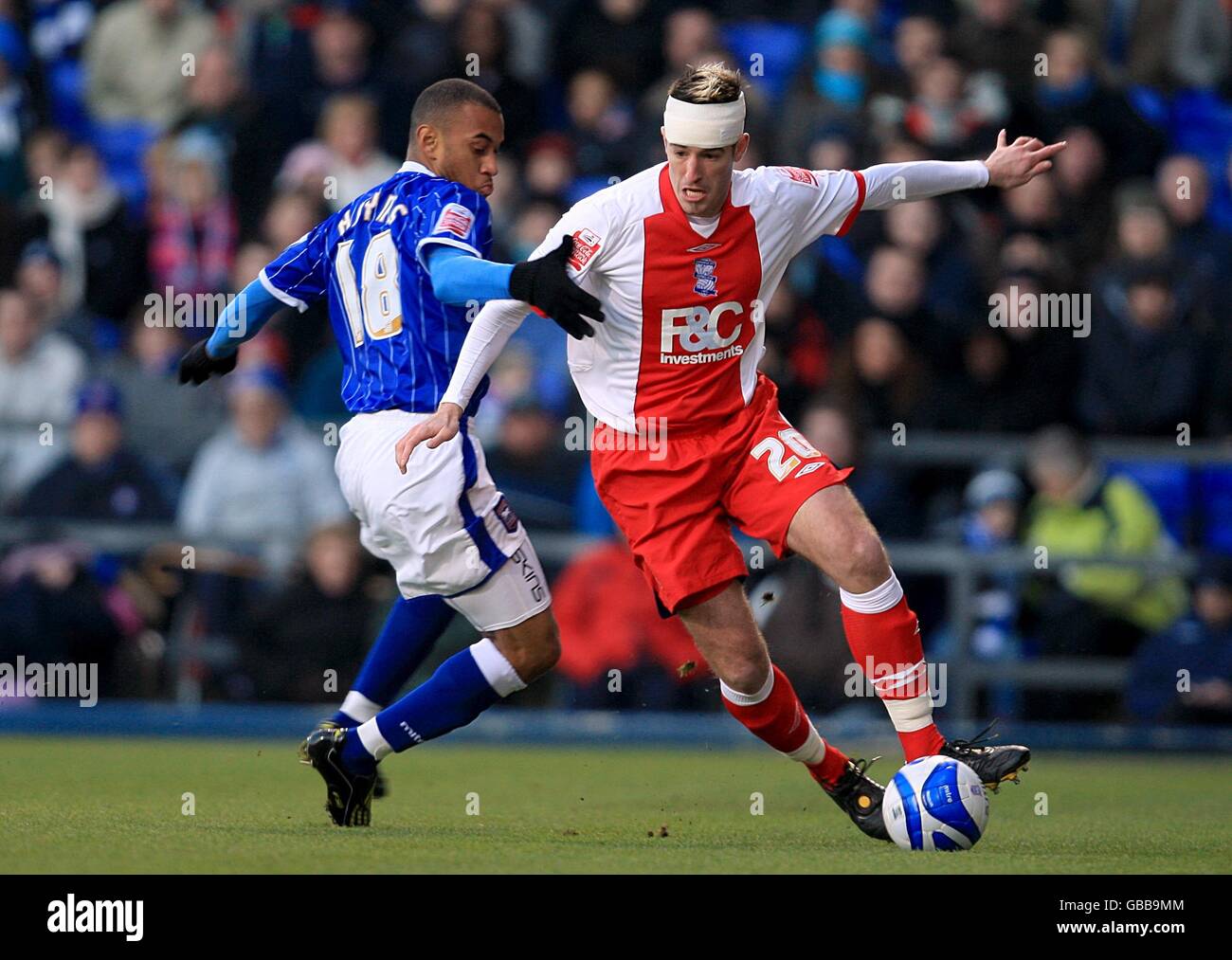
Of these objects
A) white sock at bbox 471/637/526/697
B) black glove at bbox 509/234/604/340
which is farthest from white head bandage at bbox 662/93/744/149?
white sock at bbox 471/637/526/697

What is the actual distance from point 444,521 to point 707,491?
0.92m

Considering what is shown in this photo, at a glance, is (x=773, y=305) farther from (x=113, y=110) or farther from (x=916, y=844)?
(x=916, y=844)

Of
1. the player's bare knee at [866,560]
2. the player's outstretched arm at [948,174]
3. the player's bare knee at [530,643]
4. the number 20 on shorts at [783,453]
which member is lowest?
the player's bare knee at [530,643]

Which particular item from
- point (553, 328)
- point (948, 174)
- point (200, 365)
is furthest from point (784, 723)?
point (553, 328)

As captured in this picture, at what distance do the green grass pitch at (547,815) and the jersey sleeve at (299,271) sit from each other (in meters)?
1.86

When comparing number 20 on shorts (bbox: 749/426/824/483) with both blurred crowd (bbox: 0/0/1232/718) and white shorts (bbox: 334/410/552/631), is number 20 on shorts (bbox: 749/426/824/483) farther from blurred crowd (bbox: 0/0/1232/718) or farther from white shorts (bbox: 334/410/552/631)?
blurred crowd (bbox: 0/0/1232/718)

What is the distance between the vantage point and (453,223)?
6.80 m

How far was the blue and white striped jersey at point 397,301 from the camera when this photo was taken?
278 inches

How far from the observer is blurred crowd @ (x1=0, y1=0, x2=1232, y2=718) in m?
11.4

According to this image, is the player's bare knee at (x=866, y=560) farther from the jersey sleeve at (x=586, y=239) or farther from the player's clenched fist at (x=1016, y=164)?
the player's clenched fist at (x=1016, y=164)

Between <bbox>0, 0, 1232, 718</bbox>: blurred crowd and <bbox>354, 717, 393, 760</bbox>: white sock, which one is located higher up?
<bbox>0, 0, 1232, 718</bbox>: blurred crowd

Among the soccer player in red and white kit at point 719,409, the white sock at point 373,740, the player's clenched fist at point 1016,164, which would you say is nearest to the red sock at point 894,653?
the soccer player in red and white kit at point 719,409

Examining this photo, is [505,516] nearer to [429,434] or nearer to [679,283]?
[429,434]

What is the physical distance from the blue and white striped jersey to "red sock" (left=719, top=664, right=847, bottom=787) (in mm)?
1354
